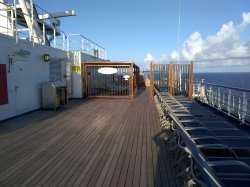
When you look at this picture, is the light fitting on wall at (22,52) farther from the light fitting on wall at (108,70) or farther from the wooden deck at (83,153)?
the light fitting on wall at (108,70)

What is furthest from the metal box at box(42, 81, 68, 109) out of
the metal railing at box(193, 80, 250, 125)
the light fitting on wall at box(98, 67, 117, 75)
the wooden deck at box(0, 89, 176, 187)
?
the metal railing at box(193, 80, 250, 125)

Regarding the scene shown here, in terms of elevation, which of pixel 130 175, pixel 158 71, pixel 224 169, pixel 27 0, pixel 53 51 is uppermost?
pixel 27 0

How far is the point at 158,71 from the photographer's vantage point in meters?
13.8

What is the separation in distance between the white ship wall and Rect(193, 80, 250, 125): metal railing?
700cm

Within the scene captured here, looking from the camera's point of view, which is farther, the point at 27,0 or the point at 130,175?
the point at 27,0

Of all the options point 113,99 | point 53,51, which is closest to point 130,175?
point 53,51

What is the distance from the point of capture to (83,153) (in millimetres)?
4898

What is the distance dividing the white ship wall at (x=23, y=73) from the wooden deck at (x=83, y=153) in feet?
2.36

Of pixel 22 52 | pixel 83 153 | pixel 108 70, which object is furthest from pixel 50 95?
pixel 83 153

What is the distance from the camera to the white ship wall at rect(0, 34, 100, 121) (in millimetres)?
8094

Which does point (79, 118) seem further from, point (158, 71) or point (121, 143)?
point (158, 71)

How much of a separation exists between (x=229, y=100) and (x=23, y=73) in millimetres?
7180

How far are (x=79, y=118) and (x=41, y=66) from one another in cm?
354

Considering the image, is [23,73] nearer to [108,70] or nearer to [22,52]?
[22,52]
